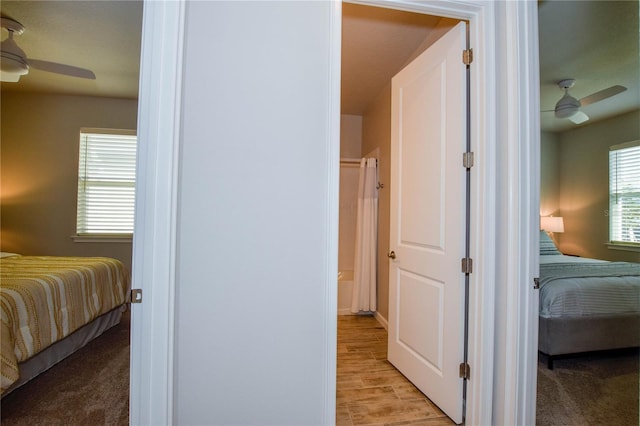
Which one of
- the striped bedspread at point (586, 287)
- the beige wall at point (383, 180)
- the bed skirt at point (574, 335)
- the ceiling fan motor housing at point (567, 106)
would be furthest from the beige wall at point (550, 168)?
the beige wall at point (383, 180)

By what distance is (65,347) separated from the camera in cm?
186

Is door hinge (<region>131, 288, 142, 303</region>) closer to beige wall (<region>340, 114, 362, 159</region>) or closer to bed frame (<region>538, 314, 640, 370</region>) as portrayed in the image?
bed frame (<region>538, 314, 640, 370</region>)

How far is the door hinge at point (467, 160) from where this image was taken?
5.05 ft

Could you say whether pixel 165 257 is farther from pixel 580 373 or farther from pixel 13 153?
pixel 580 373

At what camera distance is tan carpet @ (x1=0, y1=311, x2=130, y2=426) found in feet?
5.02

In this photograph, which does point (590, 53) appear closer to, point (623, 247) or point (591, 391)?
point (623, 247)

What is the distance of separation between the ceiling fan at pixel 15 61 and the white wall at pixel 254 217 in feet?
3.52

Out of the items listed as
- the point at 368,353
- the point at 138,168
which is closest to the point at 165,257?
the point at 138,168

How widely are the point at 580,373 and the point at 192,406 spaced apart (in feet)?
7.98

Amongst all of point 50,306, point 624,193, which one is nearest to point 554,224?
point 624,193

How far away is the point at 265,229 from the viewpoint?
1.22 meters

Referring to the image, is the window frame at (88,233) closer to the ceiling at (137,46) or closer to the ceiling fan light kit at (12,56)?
the ceiling at (137,46)

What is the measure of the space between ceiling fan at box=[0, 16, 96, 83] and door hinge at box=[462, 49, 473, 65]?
2223 millimetres

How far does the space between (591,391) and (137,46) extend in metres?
3.53
